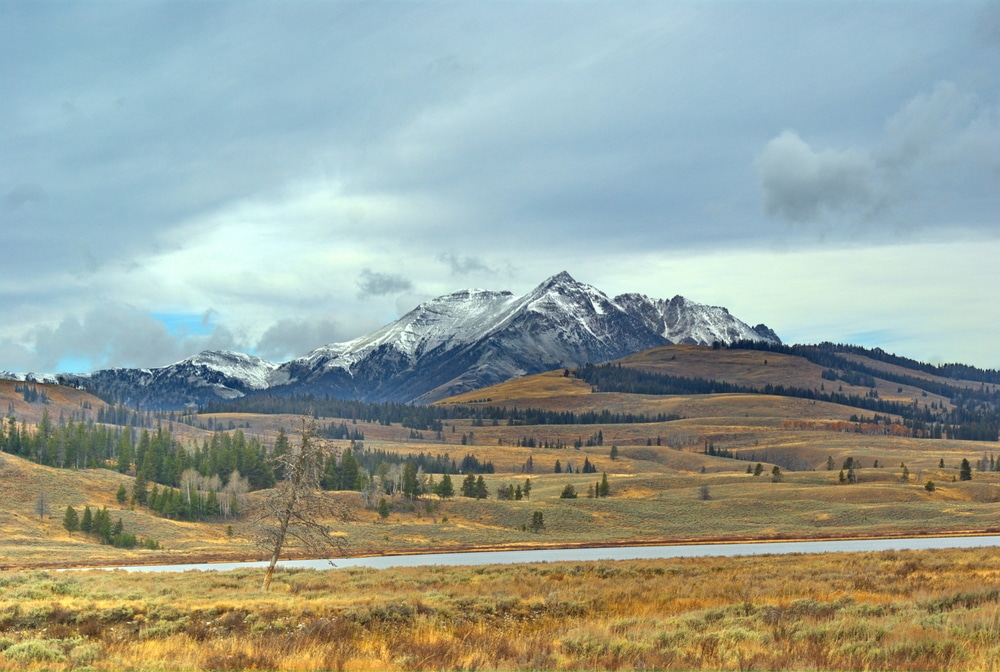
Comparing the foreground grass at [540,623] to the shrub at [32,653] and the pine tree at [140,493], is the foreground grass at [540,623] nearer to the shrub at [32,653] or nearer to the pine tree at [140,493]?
the shrub at [32,653]

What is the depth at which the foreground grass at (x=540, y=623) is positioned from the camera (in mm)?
16750

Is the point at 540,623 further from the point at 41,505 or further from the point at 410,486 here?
the point at 410,486

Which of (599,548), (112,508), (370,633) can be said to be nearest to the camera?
(370,633)

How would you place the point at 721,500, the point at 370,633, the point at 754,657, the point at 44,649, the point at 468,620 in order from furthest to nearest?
the point at 721,500, the point at 468,620, the point at 370,633, the point at 44,649, the point at 754,657

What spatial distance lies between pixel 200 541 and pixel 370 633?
3499 inches

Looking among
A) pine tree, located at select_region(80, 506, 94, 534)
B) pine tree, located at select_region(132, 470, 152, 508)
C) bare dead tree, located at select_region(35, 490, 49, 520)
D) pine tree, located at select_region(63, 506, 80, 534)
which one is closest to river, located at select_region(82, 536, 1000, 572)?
pine tree, located at select_region(80, 506, 94, 534)

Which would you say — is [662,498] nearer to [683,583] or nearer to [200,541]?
[200,541]

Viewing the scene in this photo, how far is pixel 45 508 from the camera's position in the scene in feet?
358

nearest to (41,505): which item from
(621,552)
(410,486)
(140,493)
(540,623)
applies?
(140,493)

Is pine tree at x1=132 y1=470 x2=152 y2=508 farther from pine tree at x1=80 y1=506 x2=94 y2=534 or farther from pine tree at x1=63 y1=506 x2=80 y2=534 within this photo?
pine tree at x1=80 y1=506 x2=94 y2=534

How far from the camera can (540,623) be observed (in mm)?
24703

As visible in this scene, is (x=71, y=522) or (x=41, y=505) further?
(x=41, y=505)

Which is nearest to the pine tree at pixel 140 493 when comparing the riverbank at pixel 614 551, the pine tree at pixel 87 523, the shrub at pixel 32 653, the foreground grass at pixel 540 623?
the pine tree at pixel 87 523

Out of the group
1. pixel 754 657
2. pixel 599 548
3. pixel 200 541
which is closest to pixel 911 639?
pixel 754 657
